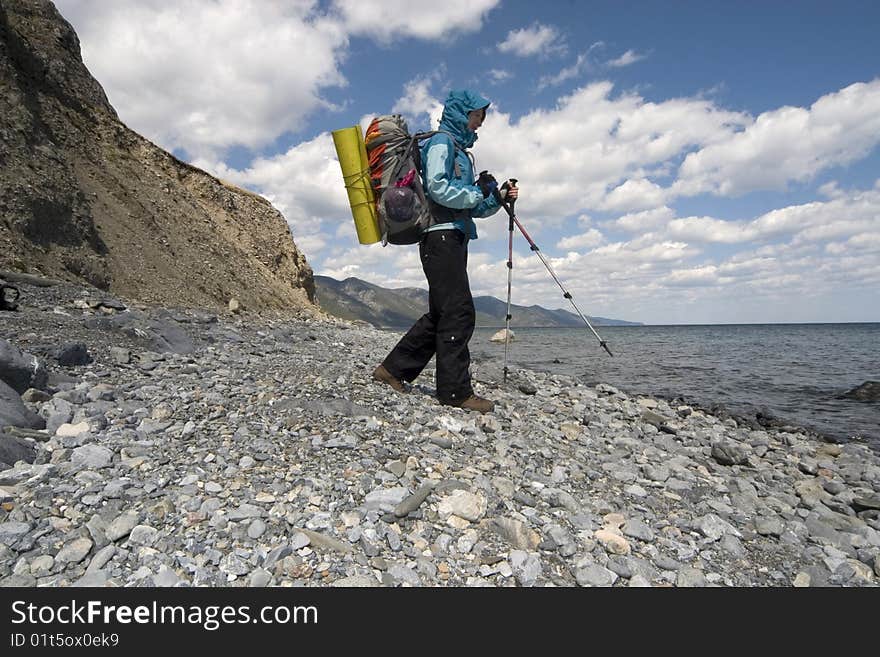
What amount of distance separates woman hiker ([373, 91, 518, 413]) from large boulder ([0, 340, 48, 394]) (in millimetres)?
4487

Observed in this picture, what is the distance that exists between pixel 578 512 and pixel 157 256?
19.6 m

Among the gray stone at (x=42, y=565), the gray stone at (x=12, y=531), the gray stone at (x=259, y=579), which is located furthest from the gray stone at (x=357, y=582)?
the gray stone at (x=12, y=531)

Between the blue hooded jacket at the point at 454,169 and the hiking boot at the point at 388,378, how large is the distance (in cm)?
225

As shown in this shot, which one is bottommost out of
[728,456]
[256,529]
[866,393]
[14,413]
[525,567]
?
[866,393]

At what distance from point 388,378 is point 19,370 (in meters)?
4.19

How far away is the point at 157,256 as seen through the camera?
18844 mm

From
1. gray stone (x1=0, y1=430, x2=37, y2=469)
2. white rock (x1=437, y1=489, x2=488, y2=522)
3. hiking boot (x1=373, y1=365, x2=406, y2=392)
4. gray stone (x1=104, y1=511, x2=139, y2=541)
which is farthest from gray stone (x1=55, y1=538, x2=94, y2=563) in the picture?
hiking boot (x1=373, y1=365, x2=406, y2=392)

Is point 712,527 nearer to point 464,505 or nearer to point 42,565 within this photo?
point 464,505

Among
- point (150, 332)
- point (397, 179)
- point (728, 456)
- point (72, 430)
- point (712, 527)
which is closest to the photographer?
point (712, 527)

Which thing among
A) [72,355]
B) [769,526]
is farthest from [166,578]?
[72,355]

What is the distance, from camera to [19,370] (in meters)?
5.14

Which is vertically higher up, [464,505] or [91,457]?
[91,457]

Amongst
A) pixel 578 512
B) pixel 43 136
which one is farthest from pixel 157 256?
pixel 578 512
